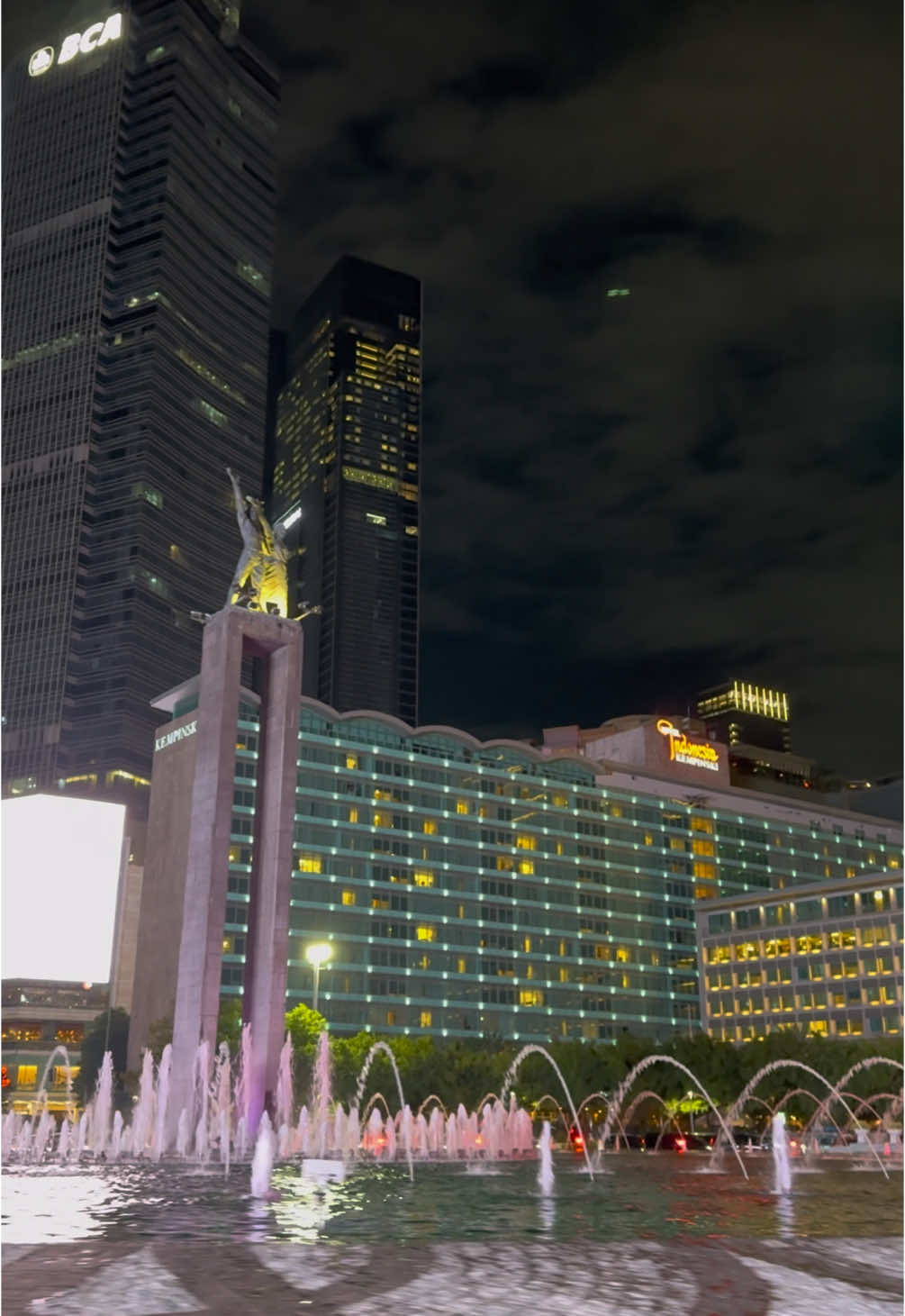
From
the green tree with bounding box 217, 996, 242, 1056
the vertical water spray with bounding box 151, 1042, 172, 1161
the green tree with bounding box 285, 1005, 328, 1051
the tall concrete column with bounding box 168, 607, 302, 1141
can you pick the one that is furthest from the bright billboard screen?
the tall concrete column with bounding box 168, 607, 302, 1141

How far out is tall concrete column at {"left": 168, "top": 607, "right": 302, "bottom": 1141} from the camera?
6309 cm

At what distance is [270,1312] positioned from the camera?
1535 centimetres

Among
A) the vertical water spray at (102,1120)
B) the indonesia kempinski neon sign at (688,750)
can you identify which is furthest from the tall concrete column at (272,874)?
the indonesia kempinski neon sign at (688,750)

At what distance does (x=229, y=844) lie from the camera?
6881 cm

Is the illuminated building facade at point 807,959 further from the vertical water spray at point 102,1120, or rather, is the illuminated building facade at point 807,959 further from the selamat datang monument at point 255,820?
the selamat datang monument at point 255,820

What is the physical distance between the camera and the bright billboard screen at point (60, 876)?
97750 mm

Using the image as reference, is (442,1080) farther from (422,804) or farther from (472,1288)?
(472,1288)

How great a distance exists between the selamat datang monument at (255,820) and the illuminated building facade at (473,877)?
46668mm

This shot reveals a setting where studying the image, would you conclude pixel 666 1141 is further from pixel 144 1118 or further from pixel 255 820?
pixel 255 820

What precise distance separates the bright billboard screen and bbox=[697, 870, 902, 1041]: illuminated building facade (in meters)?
67.4

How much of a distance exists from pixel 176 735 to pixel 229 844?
6090 cm

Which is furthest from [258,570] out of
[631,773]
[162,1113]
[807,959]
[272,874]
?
[631,773]

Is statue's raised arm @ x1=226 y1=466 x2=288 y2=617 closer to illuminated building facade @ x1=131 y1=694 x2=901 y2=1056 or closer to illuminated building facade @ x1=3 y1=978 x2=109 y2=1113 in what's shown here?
illuminated building facade @ x1=131 y1=694 x2=901 y2=1056

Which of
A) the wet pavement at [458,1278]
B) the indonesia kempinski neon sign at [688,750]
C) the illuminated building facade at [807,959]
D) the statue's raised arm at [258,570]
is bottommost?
the wet pavement at [458,1278]
